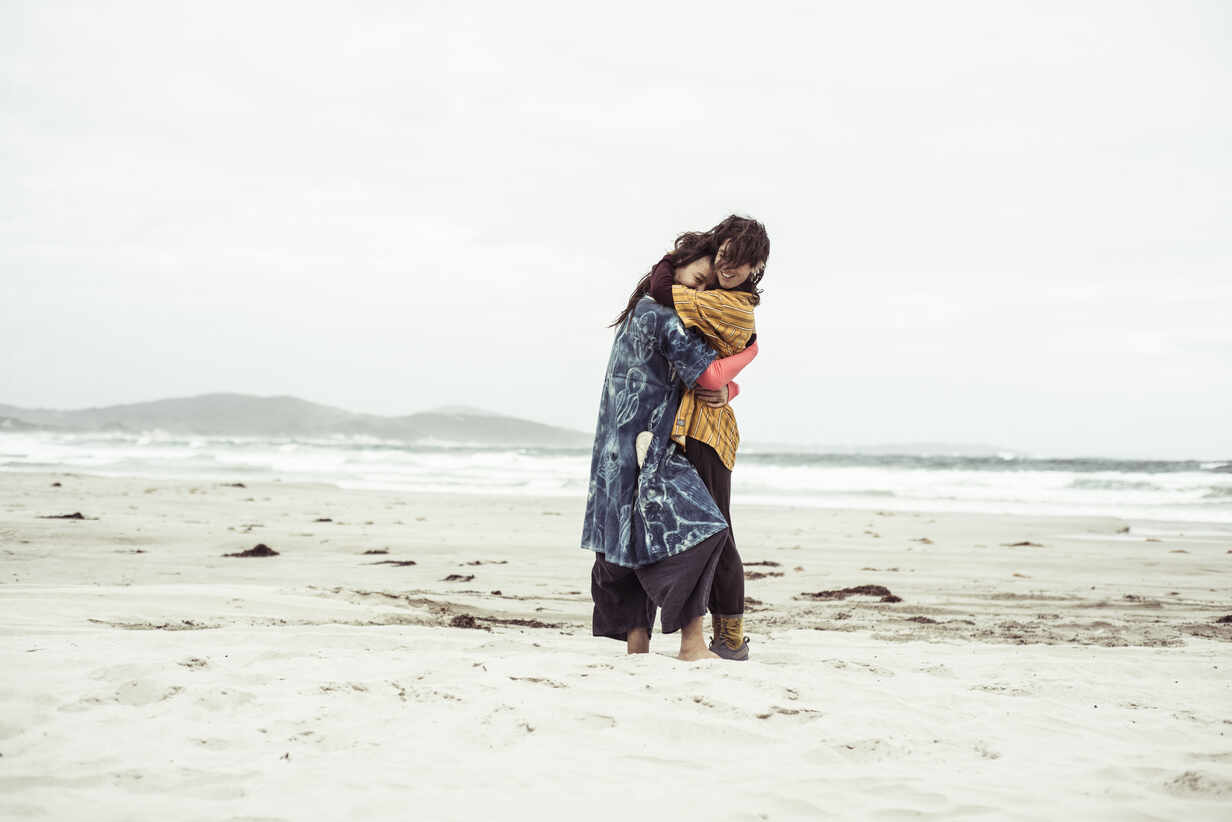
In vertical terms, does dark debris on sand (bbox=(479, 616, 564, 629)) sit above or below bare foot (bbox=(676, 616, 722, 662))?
below

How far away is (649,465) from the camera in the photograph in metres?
3.21

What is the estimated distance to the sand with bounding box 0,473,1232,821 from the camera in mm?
1973

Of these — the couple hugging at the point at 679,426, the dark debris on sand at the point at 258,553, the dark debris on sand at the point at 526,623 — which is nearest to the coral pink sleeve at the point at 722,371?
the couple hugging at the point at 679,426

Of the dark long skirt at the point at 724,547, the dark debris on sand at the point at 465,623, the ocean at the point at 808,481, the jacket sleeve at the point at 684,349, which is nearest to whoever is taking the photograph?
the jacket sleeve at the point at 684,349

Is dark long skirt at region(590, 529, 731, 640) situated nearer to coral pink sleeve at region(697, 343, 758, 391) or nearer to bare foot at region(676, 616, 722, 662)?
bare foot at region(676, 616, 722, 662)

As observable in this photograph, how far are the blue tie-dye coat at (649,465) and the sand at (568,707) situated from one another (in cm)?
43

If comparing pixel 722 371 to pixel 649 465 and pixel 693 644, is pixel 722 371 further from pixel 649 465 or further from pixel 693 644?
pixel 693 644

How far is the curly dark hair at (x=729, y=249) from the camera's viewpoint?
3113mm

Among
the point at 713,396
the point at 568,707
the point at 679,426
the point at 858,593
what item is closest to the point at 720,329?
the point at 713,396

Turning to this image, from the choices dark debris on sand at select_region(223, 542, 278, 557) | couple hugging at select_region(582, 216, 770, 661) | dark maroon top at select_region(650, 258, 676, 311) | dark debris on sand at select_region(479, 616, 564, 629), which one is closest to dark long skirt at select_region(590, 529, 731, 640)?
couple hugging at select_region(582, 216, 770, 661)

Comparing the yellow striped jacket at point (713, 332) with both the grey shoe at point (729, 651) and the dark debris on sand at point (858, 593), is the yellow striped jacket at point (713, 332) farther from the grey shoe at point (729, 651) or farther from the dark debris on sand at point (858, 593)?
the dark debris on sand at point (858, 593)

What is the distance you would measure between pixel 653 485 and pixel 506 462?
24.6m

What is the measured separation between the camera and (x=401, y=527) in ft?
29.8

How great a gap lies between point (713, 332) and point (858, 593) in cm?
328
